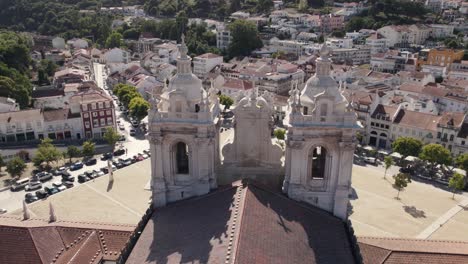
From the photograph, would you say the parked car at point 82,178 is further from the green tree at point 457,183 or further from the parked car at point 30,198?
the green tree at point 457,183

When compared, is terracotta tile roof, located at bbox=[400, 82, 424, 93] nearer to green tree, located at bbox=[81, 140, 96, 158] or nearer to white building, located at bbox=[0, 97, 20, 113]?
green tree, located at bbox=[81, 140, 96, 158]

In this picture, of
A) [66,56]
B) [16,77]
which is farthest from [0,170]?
[66,56]

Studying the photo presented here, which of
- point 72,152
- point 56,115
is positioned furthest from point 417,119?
point 56,115

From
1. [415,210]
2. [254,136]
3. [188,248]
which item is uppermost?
[254,136]

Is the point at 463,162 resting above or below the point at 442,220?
above

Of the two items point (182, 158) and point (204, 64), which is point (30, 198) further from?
point (204, 64)

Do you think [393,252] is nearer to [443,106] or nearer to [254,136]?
[254,136]

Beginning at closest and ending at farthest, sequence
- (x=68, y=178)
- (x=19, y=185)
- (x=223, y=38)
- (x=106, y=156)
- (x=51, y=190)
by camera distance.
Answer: (x=51, y=190) < (x=19, y=185) < (x=68, y=178) < (x=106, y=156) < (x=223, y=38)
